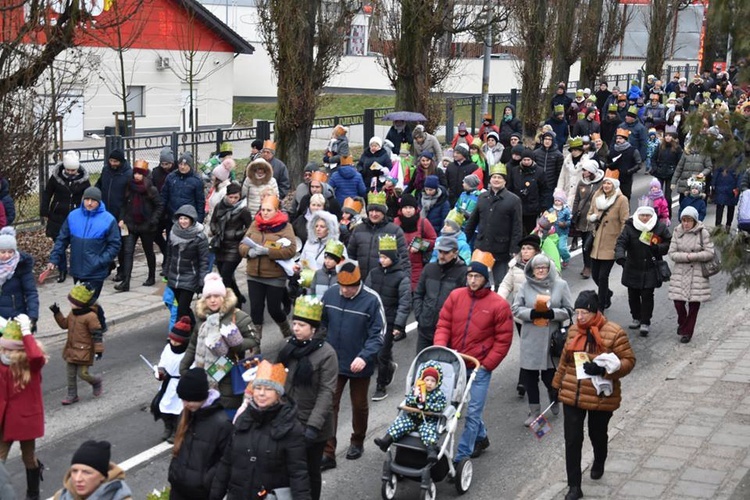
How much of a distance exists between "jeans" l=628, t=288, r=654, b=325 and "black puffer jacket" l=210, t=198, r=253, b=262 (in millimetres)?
4855

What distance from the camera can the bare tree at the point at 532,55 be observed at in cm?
3375

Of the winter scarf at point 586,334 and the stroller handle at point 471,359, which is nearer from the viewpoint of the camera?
the winter scarf at point 586,334

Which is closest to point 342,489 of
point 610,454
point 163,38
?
point 610,454

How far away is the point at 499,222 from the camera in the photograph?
49.3 ft

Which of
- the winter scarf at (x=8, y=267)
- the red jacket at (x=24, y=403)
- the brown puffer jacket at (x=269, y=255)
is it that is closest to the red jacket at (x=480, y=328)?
the brown puffer jacket at (x=269, y=255)

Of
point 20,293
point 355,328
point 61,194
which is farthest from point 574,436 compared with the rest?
point 61,194

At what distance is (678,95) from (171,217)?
25.4m

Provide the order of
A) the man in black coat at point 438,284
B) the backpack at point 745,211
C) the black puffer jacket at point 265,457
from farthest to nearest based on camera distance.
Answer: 1. the backpack at point 745,211
2. the man in black coat at point 438,284
3. the black puffer jacket at point 265,457

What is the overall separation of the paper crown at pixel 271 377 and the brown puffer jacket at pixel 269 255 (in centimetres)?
544

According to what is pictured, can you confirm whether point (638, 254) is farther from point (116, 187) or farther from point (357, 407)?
point (116, 187)

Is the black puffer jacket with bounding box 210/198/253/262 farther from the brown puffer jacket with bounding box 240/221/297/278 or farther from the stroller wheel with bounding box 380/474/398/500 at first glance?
the stroller wheel with bounding box 380/474/398/500

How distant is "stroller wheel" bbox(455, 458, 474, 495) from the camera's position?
32.0 ft

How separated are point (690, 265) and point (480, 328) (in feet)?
16.4

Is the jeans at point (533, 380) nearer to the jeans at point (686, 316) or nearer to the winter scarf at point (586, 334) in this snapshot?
the winter scarf at point (586, 334)
